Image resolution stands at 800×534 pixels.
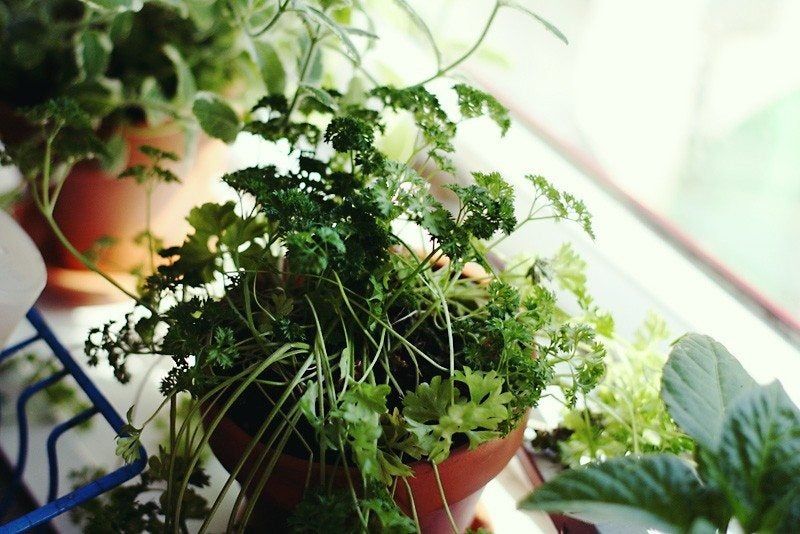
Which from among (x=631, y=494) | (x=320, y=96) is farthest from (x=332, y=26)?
(x=631, y=494)

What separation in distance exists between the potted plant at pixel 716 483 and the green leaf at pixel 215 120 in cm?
52

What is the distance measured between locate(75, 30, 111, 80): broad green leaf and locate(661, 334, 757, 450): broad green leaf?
700 millimetres

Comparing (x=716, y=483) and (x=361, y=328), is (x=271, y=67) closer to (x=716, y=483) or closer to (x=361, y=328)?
(x=361, y=328)

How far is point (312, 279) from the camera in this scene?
26.0 inches

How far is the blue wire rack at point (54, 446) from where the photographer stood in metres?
0.58

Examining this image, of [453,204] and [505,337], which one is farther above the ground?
[453,204]

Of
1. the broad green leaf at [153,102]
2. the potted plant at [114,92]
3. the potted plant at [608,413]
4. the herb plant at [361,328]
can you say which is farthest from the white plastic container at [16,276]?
the potted plant at [608,413]

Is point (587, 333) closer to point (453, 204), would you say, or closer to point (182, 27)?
point (453, 204)

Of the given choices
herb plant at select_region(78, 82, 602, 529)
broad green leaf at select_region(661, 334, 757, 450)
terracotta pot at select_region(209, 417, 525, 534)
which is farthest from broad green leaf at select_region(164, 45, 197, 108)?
broad green leaf at select_region(661, 334, 757, 450)

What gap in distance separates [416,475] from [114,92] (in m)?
0.62

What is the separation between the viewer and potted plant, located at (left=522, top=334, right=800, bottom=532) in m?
0.41

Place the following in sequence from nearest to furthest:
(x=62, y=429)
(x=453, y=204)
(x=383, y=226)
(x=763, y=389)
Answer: (x=763, y=389) → (x=383, y=226) → (x=62, y=429) → (x=453, y=204)

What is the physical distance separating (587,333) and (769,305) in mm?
357

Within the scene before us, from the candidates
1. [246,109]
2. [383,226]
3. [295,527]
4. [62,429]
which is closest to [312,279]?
[383,226]
